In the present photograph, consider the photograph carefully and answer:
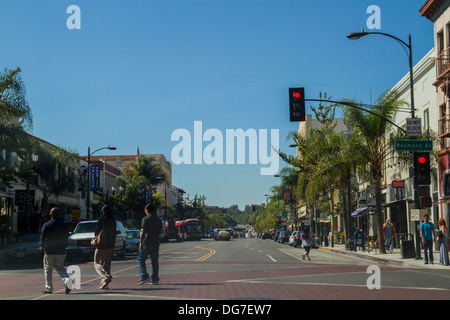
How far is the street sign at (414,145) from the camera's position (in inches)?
934

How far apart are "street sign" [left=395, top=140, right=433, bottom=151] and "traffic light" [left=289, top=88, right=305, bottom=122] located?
5.49 metres

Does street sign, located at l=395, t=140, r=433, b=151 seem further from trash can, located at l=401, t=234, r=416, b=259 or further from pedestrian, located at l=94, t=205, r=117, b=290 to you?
pedestrian, located at l=94, t=205, r=117, b=290

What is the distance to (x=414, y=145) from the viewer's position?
2402 cm

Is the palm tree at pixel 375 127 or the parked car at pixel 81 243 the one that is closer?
the parked car at pixel 81 243

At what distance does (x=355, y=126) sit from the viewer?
31.7m

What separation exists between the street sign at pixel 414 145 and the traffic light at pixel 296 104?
18.0 feet

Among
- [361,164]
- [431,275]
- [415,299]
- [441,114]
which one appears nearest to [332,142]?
[361,164]

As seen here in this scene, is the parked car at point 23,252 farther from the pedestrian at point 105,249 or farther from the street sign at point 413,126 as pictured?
the street sign at point 413,126

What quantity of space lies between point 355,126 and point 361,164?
2.40 m

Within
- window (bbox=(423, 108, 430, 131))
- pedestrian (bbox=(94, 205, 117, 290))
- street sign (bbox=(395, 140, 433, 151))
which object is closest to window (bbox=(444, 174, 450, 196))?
window (bbox=(423, 108, 430, 131))

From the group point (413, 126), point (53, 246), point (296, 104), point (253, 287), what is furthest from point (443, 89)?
point (53, 246)

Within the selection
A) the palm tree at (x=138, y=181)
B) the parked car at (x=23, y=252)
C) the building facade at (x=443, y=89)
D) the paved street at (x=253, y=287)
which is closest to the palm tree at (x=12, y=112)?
the parked car at (x=23, y=252)

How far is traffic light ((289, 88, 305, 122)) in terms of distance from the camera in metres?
20.9

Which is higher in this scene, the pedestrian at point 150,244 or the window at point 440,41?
the window at point 440,41
